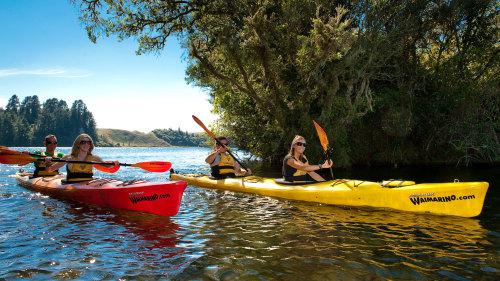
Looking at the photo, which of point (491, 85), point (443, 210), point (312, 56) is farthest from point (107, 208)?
point (491, 85)

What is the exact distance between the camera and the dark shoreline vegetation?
1305cm

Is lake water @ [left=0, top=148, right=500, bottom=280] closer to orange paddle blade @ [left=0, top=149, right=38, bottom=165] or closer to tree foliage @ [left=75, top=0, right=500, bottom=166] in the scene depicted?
orange paddle blade @ [left=0, top=149, right=38, bottom=165]

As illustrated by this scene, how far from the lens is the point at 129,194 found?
6477 mm

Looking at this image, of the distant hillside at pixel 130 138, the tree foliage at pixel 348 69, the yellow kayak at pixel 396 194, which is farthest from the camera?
the distant hillside at pixel 130 138

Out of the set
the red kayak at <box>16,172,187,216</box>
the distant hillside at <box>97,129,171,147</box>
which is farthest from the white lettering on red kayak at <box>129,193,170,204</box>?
the distant hillside at <box>97,129,171,147</box>

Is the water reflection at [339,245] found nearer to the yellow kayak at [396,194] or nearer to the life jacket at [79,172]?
the yellow kayak at [396,194]

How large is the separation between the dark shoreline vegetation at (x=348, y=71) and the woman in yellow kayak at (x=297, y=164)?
582 cm

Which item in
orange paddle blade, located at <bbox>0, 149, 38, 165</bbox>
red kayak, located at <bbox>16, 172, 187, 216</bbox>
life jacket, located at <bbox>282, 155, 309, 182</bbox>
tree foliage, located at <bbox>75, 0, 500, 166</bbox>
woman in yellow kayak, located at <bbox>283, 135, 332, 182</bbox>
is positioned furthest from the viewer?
tree foliage, located at <bbox>75, 0, 500, 166</bbox>

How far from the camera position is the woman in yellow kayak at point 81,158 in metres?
7.11

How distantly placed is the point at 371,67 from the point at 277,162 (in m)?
7.81

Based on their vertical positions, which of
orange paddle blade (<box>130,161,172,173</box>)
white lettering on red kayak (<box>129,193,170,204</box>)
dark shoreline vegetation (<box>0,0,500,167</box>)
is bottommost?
white lettering on red kayak (<box>129,193,170,204</box>)

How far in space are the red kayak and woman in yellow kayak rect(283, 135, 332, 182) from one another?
2.69 meters

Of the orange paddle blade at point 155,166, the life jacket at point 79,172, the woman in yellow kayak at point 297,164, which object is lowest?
the life jacket at point 79,172

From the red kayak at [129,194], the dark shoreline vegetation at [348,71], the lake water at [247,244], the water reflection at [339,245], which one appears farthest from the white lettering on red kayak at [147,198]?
the dark shoreline vegetation at [348,71]
